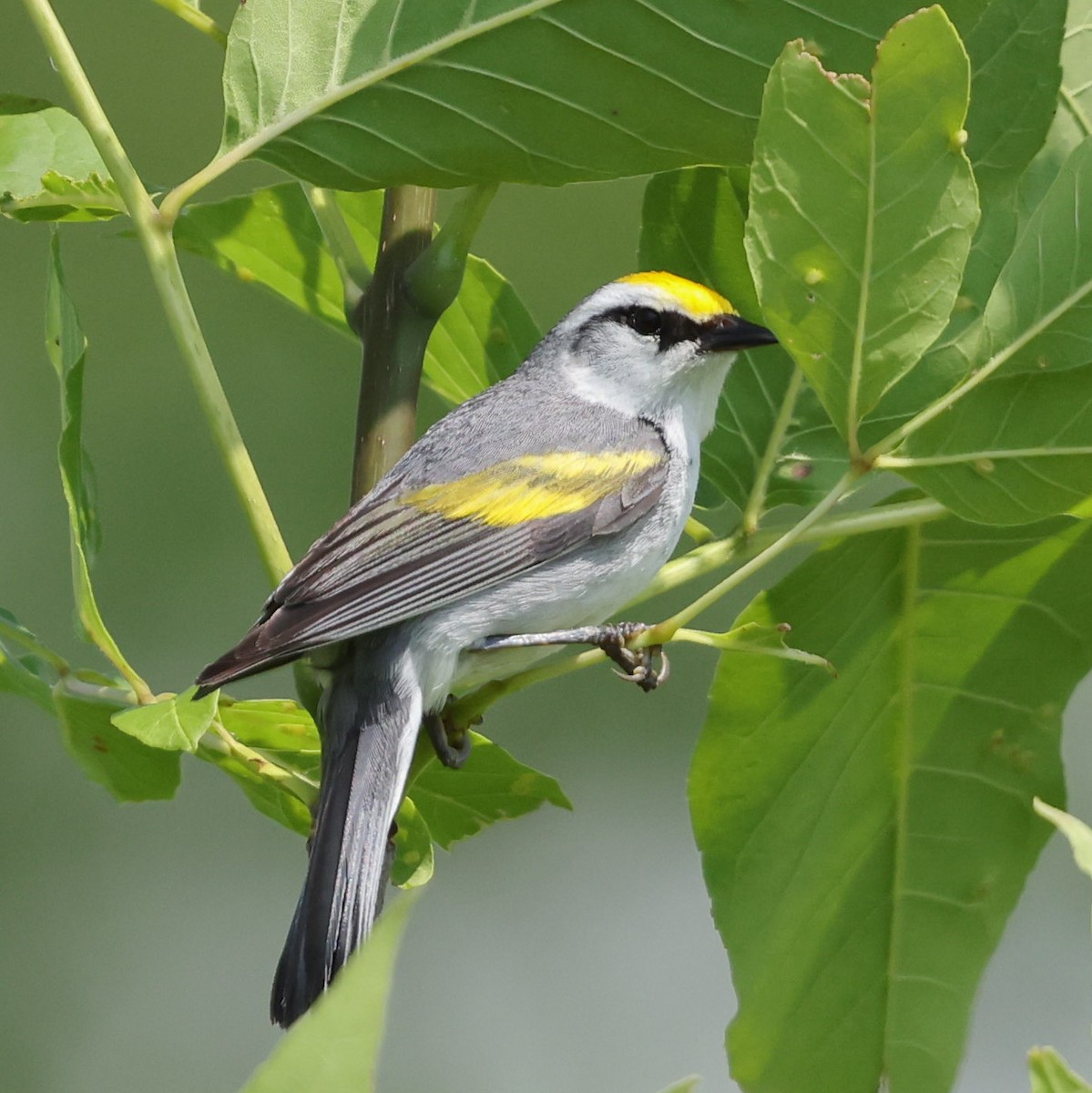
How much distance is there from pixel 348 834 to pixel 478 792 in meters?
0.15

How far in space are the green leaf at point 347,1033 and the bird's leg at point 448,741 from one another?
28.9 inches

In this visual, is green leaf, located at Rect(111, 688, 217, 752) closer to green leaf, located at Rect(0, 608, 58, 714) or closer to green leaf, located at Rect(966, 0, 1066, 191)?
green leaf, located at Rect(0, 608, 58, 714)

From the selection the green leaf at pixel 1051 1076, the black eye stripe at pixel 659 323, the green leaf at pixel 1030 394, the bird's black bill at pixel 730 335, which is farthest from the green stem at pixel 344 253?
the green leaf at pixel 1051 1076

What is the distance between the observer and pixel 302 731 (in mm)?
1282

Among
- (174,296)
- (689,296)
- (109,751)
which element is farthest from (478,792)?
(689,296)

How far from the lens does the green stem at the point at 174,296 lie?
1.07 m

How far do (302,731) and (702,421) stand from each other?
88cm

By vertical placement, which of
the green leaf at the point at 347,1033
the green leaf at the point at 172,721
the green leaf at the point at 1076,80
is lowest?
the green leaf at the point at 172,721

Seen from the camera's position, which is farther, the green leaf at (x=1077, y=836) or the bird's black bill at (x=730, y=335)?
the bird's black bill at (x=730, y=335)

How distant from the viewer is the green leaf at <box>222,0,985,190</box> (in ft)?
3.63

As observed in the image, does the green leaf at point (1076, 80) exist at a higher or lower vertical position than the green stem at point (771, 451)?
higher

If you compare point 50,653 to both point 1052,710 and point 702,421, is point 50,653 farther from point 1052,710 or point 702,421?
point 702,421

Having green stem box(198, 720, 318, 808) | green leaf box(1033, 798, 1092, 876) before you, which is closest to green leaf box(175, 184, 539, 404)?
green stem box(198, 720, 318, 808)

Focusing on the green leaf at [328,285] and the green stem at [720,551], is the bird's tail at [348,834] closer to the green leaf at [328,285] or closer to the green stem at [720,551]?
the green stem at [720,551]
